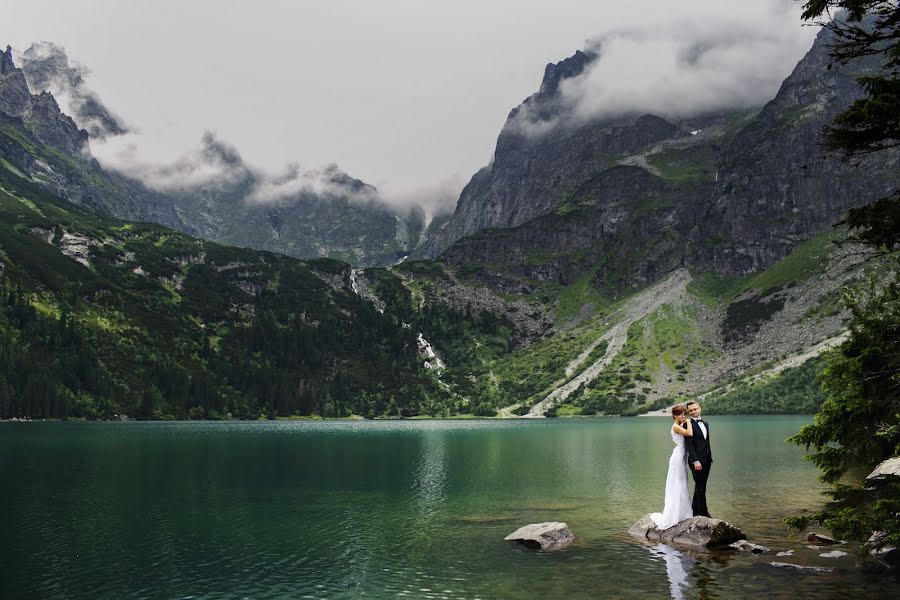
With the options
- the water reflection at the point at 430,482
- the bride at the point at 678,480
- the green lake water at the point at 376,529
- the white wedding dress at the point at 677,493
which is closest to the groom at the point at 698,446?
the bride at the point at 678,480

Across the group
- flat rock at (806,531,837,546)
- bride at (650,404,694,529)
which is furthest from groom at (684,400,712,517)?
flat rock at (806,531,837,546)

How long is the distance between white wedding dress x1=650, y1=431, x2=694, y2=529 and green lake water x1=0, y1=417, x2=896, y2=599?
7.58 feet

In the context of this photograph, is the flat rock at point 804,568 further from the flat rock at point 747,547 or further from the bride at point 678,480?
the bride at point 678,480

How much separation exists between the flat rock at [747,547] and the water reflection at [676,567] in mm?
3196

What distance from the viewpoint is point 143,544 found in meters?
42.3

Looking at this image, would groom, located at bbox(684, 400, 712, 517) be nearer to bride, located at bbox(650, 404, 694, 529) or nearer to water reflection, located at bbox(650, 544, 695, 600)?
bride, located at bbox(650, 404, 694, 529)

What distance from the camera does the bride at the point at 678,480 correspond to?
114ft

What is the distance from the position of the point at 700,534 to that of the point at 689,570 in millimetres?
5525

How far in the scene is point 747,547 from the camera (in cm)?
3584

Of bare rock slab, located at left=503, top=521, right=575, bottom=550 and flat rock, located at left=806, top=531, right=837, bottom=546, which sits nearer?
flat rock, located at left=806, top=531, right=837, bottom=546

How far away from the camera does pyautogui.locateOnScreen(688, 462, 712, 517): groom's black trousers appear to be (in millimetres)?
35031

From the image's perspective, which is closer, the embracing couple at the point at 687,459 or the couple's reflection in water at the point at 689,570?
the couple's reflection in water at the point at 689,570

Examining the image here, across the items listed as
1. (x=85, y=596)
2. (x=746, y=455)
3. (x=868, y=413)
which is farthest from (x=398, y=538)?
(x=746, y=455)

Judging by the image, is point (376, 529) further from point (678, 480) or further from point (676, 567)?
point (676, 567)
